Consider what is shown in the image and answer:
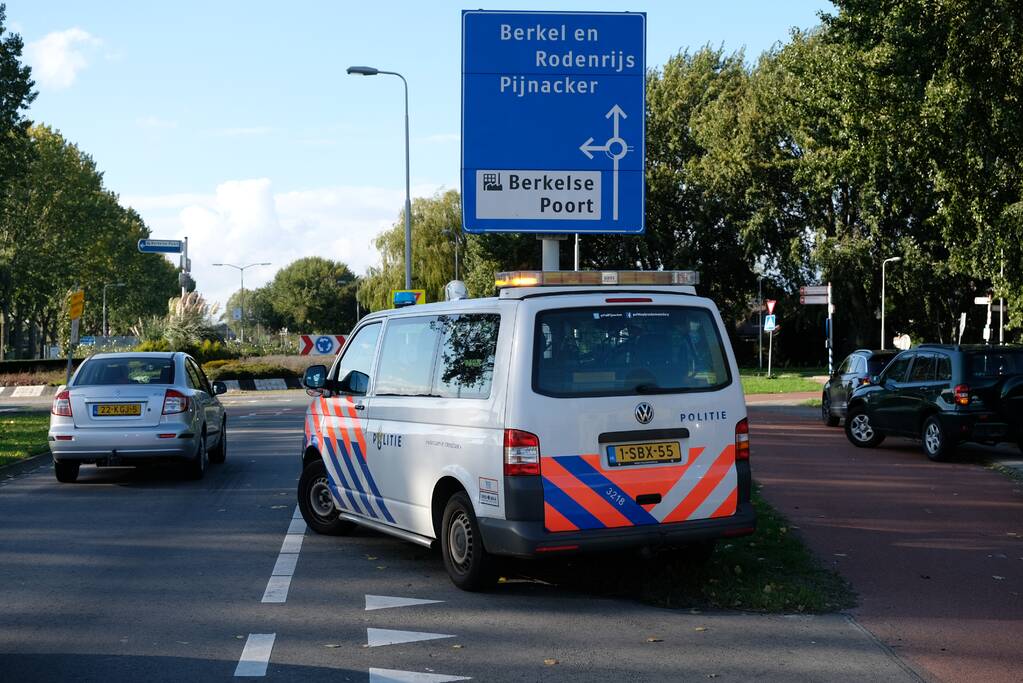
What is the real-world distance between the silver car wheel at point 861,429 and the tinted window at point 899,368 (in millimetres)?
944

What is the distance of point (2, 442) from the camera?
19.4 meters

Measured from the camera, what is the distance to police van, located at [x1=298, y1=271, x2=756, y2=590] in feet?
24.0

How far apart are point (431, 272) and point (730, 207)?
24801mm

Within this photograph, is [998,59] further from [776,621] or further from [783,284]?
[783,284]

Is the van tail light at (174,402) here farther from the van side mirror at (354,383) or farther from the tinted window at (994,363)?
the tinted window at (994,363)

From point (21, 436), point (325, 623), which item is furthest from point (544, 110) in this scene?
point (21, 436)

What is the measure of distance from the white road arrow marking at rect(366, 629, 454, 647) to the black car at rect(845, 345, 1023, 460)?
1172 centimetres

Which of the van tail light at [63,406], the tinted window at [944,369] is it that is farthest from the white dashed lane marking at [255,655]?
the tinted window at [944,369]

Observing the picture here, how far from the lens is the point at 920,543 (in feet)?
31.9

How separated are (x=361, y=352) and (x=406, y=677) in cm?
428

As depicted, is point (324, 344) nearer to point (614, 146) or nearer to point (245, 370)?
point (245, 370)

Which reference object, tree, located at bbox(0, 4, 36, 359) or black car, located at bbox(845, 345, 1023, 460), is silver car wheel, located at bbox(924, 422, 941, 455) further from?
tree, located at bbox(0, 4, 36, 359)

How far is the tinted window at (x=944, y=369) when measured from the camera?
1677 cm

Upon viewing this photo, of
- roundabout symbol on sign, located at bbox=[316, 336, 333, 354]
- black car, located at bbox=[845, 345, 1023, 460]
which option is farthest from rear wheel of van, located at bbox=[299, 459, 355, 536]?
roundabout symbol on sign, located at bbox=[316, 336, 333, 354]
